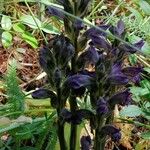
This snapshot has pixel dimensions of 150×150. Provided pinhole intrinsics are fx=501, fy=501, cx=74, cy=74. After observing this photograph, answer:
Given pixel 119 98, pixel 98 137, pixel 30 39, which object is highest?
pixel 30 39

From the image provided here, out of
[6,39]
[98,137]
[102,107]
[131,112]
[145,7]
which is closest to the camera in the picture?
[102,107]

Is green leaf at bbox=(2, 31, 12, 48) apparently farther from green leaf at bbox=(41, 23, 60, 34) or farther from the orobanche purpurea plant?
the orobanche purpurea plant

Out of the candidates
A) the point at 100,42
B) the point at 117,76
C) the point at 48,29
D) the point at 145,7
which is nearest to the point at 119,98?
the point at 117,76

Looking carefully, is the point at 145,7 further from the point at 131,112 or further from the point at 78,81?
the point at 78,81

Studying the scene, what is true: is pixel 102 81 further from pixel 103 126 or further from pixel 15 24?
pixel 15 24

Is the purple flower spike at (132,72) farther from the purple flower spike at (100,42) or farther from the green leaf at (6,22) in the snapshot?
the green leaf at (6,22)

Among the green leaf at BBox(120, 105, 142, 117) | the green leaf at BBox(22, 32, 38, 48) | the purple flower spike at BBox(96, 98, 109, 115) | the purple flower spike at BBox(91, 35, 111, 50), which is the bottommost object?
the green leaf at BBox(120, 105, 142, 117)

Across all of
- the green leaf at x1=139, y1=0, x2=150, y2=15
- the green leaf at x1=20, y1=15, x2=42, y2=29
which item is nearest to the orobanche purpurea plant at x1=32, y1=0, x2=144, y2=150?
the green leaf at x1=139, y1=0, x2=150, y2=15
